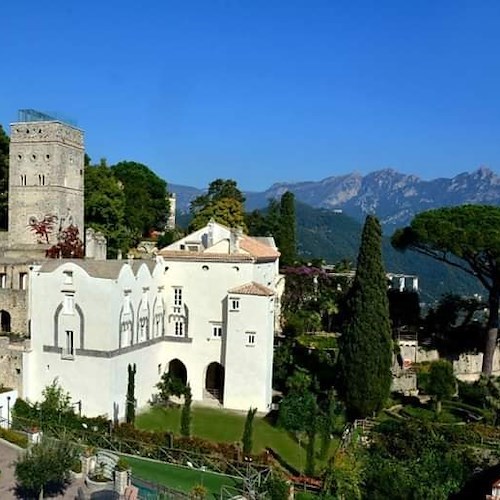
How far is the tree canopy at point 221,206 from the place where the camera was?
57.9 m

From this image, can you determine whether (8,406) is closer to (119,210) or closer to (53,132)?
(53,132)

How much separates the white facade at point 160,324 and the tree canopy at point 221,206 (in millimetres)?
18274

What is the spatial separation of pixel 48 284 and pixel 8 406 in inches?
241

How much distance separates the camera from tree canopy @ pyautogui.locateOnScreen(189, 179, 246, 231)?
57875 mm

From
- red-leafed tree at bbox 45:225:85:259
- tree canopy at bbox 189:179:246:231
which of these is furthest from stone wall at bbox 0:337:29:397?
tree canopy at bbox 189:179:246:231

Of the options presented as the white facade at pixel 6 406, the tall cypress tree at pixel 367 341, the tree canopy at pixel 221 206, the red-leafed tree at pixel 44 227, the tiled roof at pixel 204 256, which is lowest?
the white facade at pixel 6 406

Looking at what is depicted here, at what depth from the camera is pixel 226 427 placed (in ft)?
105

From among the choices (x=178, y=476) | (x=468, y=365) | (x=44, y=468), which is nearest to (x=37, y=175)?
(x=178, y=476)

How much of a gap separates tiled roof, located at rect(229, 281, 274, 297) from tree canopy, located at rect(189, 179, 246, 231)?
2013 cm

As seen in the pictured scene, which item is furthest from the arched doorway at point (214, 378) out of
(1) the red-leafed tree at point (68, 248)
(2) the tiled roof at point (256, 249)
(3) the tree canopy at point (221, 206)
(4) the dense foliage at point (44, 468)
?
(3) the tree canopy at point (221, 206)

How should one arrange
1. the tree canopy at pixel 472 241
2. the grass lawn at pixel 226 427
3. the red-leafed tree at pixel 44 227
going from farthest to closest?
the red-leafed tree at pixel 44 227 → the tree canopy at pixel 472 241 → the grass lawn at pixel 226 427

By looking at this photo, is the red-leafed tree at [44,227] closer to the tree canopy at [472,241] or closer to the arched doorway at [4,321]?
the arched doorway at [4,321]

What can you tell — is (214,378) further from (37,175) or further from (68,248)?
(37,175)

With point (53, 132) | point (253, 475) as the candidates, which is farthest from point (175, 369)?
point (53, 132)
